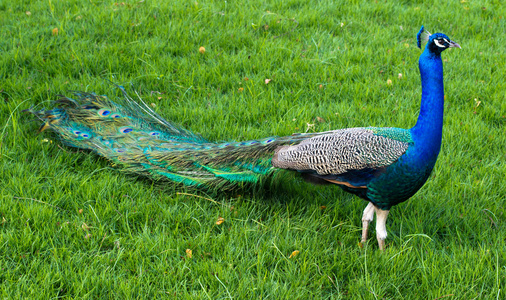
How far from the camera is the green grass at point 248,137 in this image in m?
2.66

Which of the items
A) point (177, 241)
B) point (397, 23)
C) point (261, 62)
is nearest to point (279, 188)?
point (177, 241)

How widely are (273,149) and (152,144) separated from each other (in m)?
0.97

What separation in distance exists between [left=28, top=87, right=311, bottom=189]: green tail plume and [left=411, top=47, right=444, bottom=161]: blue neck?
0.79m

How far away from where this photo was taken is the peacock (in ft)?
8.91

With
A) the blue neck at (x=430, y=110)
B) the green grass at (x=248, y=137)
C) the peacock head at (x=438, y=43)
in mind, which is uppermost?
the peacock head at (x=438, y=43)

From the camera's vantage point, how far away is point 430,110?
8.93 ft

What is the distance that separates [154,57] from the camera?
498 cm

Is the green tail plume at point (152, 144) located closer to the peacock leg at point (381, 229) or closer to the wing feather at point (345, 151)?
the wing feather at point (345, 151)

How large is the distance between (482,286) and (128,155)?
2.46 m

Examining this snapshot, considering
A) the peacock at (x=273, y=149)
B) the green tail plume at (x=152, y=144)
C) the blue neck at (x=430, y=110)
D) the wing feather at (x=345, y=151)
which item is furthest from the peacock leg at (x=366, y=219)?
the green tail plume at (x=152, y=144)

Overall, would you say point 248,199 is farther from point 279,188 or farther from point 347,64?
point 347,64

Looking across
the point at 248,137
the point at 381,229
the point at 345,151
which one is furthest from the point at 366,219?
Result: the point at 248,137

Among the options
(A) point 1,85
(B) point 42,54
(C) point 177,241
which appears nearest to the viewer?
(C) point 177,241

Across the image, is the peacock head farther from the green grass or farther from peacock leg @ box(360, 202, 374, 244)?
the green grass
